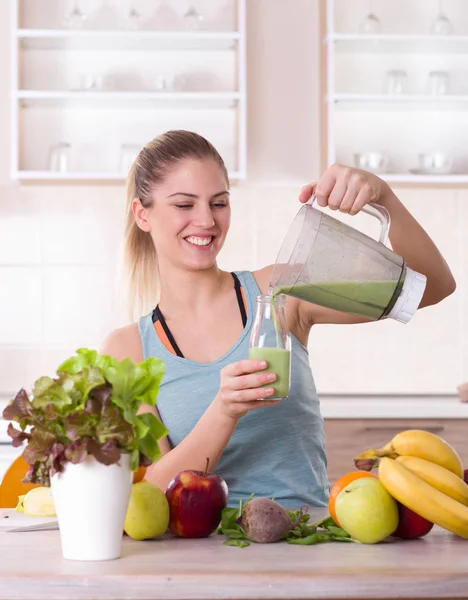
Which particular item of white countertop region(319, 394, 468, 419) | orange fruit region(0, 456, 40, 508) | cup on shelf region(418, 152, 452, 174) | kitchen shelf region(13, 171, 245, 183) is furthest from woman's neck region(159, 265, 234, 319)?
cup on shelf region(418, 152, 452, 174)

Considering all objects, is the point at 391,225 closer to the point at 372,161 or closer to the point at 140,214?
the point at 140,214

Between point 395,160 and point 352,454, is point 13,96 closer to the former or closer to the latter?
point 395,160

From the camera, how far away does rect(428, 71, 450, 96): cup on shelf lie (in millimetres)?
3299

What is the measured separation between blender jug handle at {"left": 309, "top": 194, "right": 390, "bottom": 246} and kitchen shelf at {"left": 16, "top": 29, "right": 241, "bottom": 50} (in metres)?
1.96

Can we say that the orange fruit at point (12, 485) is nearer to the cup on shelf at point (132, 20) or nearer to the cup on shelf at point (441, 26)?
the cup on shelf at point (132, 20)

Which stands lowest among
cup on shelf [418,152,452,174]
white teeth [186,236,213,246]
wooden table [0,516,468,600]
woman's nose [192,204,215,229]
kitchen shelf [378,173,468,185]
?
wooden table [0,516,468,600]

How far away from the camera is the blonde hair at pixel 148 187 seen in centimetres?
175

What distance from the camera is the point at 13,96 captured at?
3.17 meters

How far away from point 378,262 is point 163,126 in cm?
218

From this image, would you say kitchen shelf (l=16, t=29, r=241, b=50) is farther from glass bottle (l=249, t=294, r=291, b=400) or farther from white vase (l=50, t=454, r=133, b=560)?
white vase (l=50, t=454, r=133, b=560)

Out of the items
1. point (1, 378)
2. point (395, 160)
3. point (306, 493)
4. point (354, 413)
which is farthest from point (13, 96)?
point (306, 493)

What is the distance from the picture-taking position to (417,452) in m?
1.16

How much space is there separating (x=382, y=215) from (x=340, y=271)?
16 cm

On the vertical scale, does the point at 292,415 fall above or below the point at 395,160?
below
